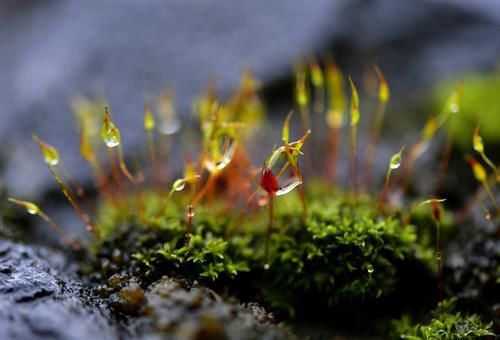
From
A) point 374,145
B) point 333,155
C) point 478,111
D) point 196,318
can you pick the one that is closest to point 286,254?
point 196,318

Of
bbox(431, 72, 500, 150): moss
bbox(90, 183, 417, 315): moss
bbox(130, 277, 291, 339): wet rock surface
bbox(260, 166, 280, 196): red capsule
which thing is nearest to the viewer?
bbox(130, 277, 291, 339): wet rock surface

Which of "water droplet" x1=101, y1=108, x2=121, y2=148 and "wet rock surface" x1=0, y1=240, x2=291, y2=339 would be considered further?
"water droplet" x1=101, y1=108, x2=121, y2=148

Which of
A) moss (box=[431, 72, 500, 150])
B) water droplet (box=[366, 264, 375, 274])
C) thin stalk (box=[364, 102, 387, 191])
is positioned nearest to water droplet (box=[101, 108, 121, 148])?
water droplet (box=[366, 264, 375, 274])

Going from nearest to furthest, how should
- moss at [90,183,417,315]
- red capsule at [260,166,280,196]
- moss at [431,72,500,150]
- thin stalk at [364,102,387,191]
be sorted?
red capsule at [260,166,280,196] → moss at [90,183,417,315] → moss at [431,72,500,150] → thin stalk at [364,102,387,191]

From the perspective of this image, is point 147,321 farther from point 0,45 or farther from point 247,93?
point 0,45

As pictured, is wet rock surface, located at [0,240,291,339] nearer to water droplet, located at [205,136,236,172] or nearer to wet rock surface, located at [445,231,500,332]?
water droplet, located at [205,136,236,172]

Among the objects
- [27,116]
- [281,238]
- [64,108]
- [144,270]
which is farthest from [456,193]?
[27,116]

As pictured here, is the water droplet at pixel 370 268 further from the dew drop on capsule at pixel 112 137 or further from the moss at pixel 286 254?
the dew drop on capsule at pixel 112 137
